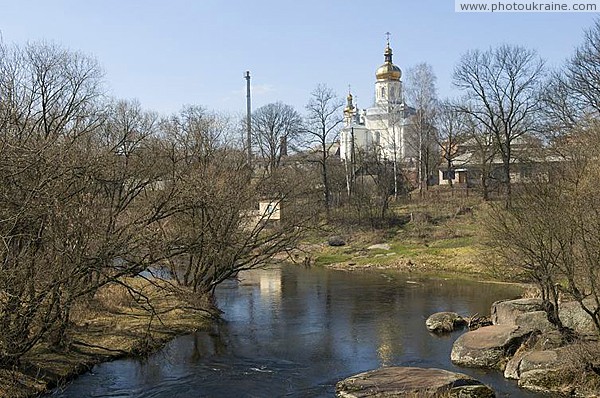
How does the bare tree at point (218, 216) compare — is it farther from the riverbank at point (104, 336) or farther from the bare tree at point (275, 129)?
the bare tree at point (275, 129)

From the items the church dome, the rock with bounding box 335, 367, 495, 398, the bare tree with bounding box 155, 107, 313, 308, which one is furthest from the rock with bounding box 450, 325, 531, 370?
the church dome

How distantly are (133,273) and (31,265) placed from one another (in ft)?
13.2

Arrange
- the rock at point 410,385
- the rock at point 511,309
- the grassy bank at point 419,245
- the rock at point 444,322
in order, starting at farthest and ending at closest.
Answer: the grassy bank at point 419,245 → the rock at point 444,322 → the rock at point 511,309 → the rock at point 410,385

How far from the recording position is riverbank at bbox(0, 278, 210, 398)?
13.5 metres

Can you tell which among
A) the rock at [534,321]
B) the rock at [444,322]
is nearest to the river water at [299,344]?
the rock at [444,322]

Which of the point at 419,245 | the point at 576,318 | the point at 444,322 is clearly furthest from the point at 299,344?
the point at 419,245

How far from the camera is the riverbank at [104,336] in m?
13.5

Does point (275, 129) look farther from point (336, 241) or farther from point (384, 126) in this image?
point (336, 241)

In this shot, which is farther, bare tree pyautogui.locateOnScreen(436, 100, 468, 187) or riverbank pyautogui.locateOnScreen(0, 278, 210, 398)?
bare tree pyautogui.locateOnScreen(436, 100, 468, 187)

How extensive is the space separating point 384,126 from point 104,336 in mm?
46062

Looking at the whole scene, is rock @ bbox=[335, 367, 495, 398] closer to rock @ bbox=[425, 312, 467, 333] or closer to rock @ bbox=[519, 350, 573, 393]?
rock @ bbox=[519, 350, 573, 393]

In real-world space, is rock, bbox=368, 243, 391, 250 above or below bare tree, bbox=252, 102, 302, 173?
below

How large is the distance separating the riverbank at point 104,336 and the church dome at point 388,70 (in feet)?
158

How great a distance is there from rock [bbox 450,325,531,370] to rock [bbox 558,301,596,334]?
1231 mm
